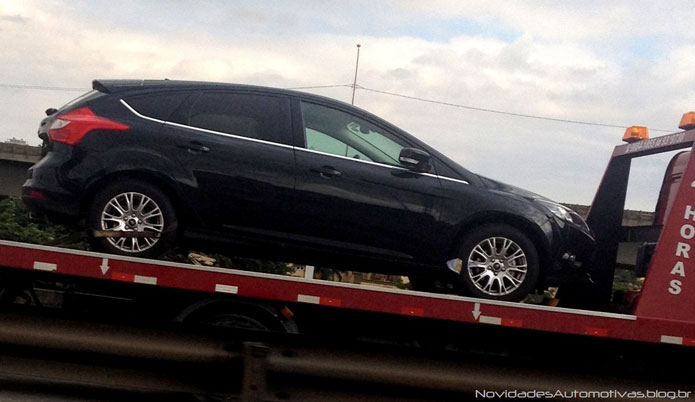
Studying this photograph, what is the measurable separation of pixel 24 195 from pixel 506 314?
3.41 metres

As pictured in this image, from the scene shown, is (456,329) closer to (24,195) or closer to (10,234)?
(24,195)

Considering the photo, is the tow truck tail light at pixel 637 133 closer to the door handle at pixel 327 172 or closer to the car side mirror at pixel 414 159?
the car side mirror at pixel 414 159

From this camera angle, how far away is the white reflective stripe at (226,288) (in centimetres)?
526

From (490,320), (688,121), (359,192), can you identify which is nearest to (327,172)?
(359,192)

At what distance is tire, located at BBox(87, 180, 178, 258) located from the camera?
5664 mm

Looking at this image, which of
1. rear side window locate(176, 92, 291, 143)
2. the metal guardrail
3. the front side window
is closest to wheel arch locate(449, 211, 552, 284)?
the front side window

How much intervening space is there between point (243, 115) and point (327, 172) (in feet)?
2.47

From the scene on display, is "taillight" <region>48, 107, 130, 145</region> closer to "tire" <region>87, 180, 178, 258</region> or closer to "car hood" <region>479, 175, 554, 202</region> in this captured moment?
"tire" <region>87, 180, 178, 258</region>

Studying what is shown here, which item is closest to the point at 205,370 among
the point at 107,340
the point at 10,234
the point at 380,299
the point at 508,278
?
the point at 107,340

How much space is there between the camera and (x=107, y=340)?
17.6ft

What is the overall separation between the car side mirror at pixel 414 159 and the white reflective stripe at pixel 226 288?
160 centimetres

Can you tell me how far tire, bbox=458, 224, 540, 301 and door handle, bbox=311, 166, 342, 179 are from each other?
3.47 feet

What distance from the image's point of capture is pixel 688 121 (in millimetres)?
6156

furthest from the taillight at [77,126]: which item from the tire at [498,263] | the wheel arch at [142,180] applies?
the tire at [498,263]
